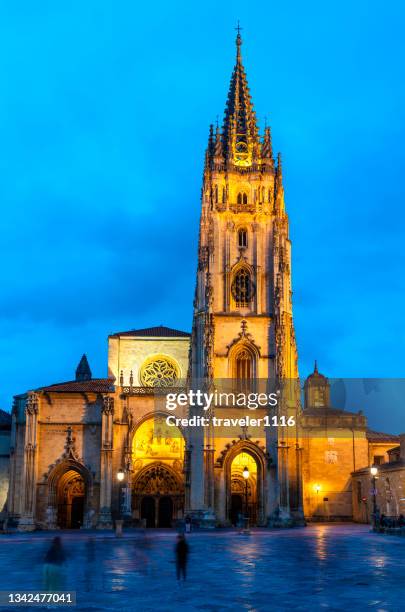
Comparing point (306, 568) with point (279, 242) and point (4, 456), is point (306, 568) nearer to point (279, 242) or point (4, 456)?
point (279, 242)

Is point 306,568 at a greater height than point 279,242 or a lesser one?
lesser

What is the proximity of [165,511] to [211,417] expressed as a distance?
9.46m

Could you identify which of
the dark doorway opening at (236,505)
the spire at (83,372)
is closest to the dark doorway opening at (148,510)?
the dark doorway opening at (236,505)

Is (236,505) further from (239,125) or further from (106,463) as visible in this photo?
(239,125)

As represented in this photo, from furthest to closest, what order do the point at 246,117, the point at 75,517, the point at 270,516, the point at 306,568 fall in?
the point at 246,117 → the point at 75,517 → the point at 270,516 → the point at 306,568

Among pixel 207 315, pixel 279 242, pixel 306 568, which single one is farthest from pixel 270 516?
pixel 306 568

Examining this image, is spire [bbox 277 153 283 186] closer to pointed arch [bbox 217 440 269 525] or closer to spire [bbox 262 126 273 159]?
spire [bbox 262 126 273 159]

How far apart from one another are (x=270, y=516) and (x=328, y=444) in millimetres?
15141

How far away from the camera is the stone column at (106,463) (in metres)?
53.5

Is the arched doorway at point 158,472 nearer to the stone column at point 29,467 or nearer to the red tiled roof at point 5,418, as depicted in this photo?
the stone column at point 29,467

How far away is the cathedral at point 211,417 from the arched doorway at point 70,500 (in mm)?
91

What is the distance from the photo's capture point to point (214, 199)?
59.6 meters

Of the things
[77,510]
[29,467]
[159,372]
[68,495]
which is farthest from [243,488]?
[29,467]

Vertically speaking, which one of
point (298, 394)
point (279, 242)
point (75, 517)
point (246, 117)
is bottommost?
point (75, 517)
